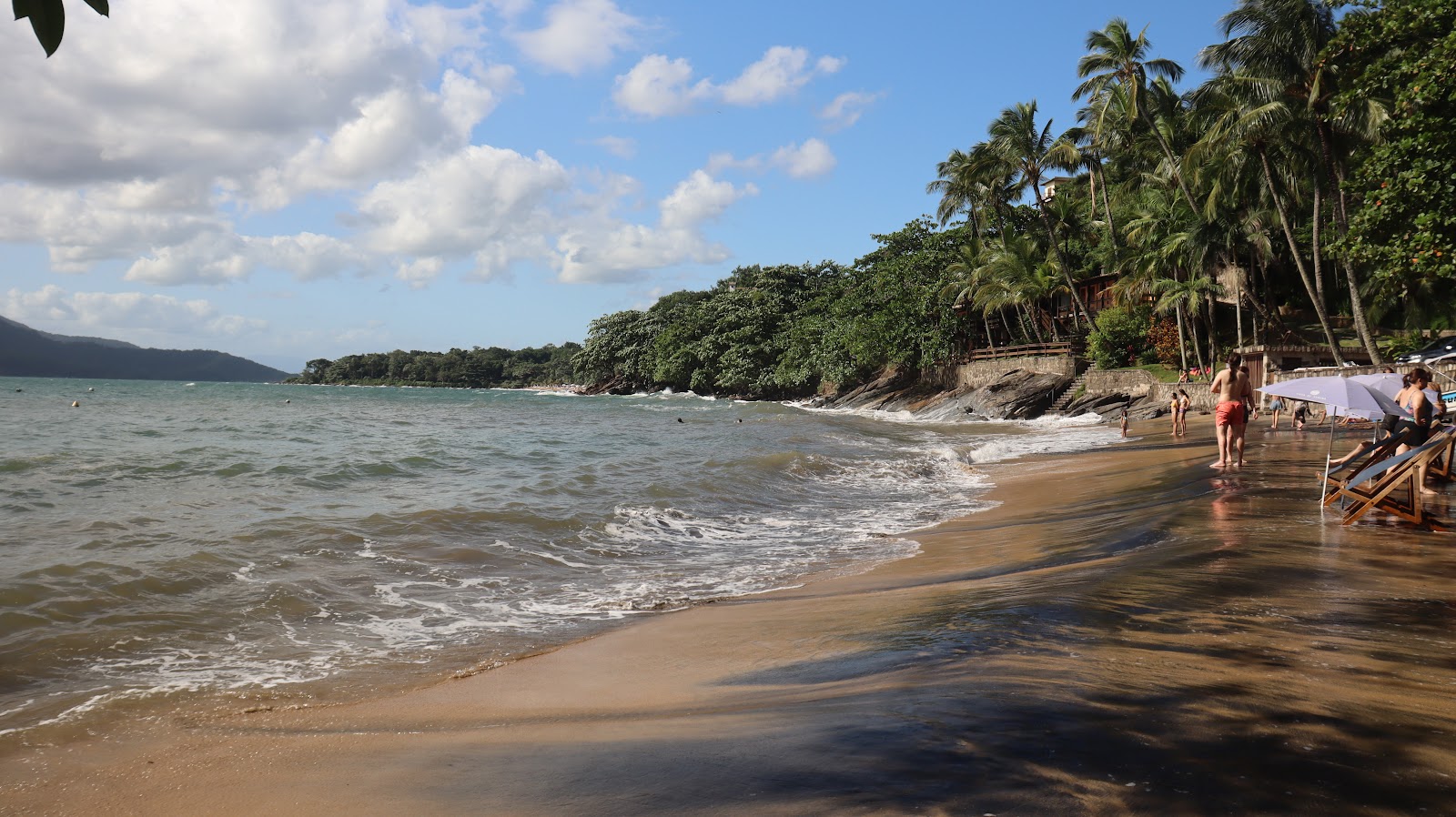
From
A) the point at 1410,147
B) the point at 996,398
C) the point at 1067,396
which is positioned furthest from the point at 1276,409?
the point at 996,398

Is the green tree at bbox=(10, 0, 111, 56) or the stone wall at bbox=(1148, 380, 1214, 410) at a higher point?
the green tree at bbox=(10, 0, 111, 56)

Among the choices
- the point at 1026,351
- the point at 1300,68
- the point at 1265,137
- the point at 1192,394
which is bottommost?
the point at 1192,394

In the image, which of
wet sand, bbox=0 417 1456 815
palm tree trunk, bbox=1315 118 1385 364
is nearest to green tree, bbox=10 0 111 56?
wet sand, bbox=0 417 1456 815

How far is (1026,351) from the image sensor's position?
41500mm

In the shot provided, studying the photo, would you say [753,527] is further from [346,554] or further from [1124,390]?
[1124,390]

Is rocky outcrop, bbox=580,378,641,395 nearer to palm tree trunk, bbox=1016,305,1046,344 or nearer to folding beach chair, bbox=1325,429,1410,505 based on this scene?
palm tree trunk, bbox=1016,305,1046,344

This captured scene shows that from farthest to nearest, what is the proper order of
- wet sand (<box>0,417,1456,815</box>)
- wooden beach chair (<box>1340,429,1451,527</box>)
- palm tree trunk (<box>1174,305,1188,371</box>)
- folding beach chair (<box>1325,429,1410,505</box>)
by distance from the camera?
palm tree trunk (<box>1174,305,1188,371</box>) < folding beach chair (<box>1325,429,1410,505</box>) < wooden beach chair (<box>1340,429,1451,527</box>) < wet sand (<box>0,417,1456,815</box>)

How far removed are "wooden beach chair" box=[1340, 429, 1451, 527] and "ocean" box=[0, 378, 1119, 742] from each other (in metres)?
4.14

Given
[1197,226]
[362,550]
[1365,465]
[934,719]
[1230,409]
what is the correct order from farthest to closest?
[1197,226] < [1230,409] < [362,550] < [1365,465] < [934,719]

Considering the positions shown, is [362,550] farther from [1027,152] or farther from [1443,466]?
[1027,152]

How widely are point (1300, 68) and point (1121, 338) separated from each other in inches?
573

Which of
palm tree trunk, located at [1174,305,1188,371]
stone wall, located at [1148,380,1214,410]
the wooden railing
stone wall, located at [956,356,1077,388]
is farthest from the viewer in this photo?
the wooden railing

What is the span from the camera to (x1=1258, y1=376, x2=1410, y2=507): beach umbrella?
27.0ft

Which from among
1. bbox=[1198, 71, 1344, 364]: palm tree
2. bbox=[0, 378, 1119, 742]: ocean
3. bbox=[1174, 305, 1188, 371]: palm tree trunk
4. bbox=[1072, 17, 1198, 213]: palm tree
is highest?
bbox=[1072, 17, 1198, 213]: palm tree
